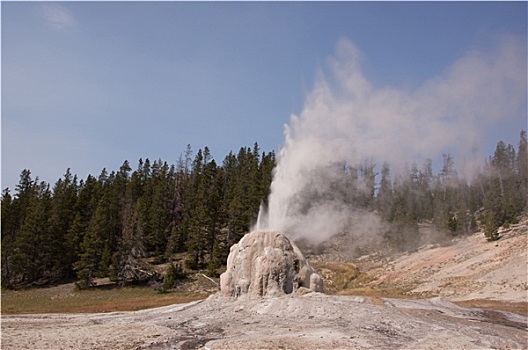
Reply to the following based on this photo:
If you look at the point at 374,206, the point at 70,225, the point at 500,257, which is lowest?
the point at 500,257

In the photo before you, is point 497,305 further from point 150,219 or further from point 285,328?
point 150,219

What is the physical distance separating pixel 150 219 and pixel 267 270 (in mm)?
51664

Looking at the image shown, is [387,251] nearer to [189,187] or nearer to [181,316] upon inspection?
[189,187]

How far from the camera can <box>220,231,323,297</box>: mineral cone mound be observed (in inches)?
1025

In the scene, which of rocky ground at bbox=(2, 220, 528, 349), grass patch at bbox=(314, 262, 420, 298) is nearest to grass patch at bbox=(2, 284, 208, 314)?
grass patch at bbox=(314, 262, 420, 298)

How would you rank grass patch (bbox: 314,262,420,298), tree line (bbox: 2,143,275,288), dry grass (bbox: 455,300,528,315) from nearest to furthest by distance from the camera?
dry grass (bbox: 455,300,528,315)
grass patch (bbox: 314,262,420,298)
tree line (bbox: 2,143,275,288)

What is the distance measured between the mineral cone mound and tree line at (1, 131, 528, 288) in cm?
3121

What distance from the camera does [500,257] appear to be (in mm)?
52688

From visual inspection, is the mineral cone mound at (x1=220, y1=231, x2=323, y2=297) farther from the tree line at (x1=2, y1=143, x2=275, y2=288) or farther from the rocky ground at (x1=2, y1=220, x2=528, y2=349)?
the tree line at (x1=2, y1=143, x2=275, y2=288)

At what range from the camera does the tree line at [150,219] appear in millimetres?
59062

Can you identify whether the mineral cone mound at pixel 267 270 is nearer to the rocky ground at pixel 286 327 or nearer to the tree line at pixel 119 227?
the rocky ground at pixel 286 327

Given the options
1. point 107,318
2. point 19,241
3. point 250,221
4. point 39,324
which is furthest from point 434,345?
point 19,241

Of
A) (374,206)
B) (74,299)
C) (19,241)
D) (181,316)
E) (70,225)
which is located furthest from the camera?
(374,206)

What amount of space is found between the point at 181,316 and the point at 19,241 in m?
46.0
